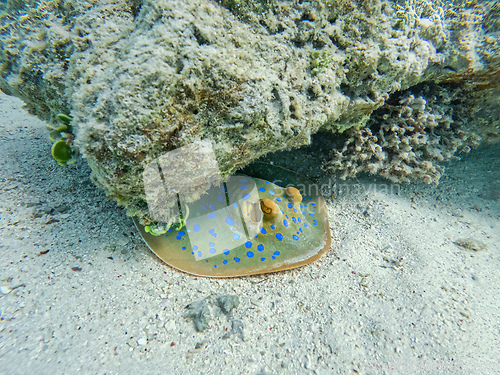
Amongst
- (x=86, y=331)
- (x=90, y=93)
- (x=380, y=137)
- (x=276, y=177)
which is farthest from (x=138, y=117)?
(x=380, y=137)

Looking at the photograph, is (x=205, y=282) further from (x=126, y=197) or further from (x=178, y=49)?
(x=178, y=49)

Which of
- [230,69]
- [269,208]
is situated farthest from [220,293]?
[230,69]

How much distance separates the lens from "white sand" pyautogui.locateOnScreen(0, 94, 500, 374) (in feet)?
6.84

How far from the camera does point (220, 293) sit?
8.91ft

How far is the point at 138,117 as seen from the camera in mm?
1787

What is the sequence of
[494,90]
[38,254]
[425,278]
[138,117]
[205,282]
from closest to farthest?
[138,117]
[38,254]
[205,282]
[425,278]
[494,90]

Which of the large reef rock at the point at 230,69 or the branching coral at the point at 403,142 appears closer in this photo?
the large reef rock at the point at 230,69

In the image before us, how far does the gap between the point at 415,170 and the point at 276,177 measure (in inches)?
89.9

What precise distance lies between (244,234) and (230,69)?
200 cm

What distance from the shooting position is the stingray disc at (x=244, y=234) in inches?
113

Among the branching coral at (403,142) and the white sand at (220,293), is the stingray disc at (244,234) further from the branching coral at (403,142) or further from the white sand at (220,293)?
the branching coral at (403,142)

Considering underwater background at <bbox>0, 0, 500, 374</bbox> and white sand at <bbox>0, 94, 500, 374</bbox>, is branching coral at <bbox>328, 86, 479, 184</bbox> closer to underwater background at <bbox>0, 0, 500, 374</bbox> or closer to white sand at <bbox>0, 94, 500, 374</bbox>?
underwater background at <bbox>0, 0, 500, 374</bbox>

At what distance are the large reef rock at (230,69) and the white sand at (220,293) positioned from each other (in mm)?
894

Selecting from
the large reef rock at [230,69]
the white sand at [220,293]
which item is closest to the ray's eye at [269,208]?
the white sand at [220,293]
